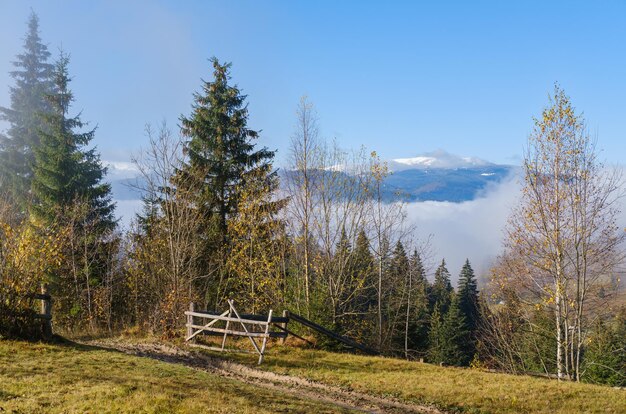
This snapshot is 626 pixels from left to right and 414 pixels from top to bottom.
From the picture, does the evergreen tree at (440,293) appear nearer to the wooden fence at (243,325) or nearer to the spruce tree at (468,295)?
the spruce tree at (468,295)

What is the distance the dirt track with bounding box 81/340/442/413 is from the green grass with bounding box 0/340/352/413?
67.9 inches

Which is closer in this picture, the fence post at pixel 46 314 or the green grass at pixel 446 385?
the green grass at pixel 446 385

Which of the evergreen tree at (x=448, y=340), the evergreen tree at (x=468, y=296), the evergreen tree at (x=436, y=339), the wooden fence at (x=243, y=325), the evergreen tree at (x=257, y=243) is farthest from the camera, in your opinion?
the evergreen tree at (x=468, y=296)

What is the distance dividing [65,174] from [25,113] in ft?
52.4

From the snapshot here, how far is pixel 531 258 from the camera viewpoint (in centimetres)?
2034

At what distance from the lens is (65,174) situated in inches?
1280

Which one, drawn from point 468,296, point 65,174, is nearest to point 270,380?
point 65,174

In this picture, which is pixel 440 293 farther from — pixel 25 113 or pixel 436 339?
pixel 25 113

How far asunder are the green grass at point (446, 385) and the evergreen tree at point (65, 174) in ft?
62.9

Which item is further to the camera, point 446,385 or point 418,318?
point 418,318

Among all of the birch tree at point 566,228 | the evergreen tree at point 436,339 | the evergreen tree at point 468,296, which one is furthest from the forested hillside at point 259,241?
the evergreen tree at point 468,296

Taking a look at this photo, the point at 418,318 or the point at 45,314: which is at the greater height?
the point at 45,314

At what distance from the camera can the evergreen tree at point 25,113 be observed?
4009cm

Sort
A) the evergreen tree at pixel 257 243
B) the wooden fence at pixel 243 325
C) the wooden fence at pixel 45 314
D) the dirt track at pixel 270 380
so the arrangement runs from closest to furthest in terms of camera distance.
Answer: the dirt track at pixel 270 380, the wooden fence at pixel 45 314, the wooden fence at pixel 243 325, the evergreen tree at pixel 257 243
